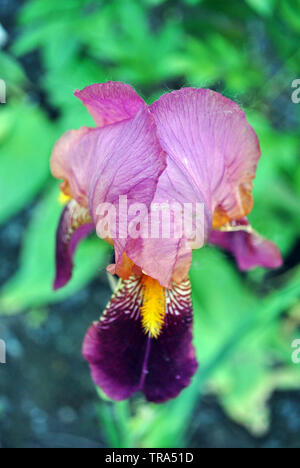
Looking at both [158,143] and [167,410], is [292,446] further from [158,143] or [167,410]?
[158,143]

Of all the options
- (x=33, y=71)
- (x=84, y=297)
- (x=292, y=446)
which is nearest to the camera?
(x=292, y=446)

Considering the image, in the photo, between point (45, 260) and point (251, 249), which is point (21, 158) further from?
point (251, 249)

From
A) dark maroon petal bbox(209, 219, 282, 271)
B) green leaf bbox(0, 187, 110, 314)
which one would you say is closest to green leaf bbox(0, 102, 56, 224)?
green leaf bbox(0, 187, 110, 314)

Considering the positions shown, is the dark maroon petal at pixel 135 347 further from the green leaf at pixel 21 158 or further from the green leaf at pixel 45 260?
the green leaf at pixel 21 158

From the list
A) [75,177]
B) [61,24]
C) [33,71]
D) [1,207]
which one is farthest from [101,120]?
[33,71]

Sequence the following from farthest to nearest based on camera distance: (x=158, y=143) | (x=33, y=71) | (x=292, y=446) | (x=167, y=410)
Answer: (x=33, y=71) → (x=292, y=446) → (x=167, y=410) → (x=158, y=143)

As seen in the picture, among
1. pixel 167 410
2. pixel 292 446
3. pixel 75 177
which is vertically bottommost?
pixel 292 446

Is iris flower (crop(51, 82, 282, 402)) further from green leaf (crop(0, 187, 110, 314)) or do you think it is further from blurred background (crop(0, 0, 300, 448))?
green leaf (crop(0, 187, 110, 314))
